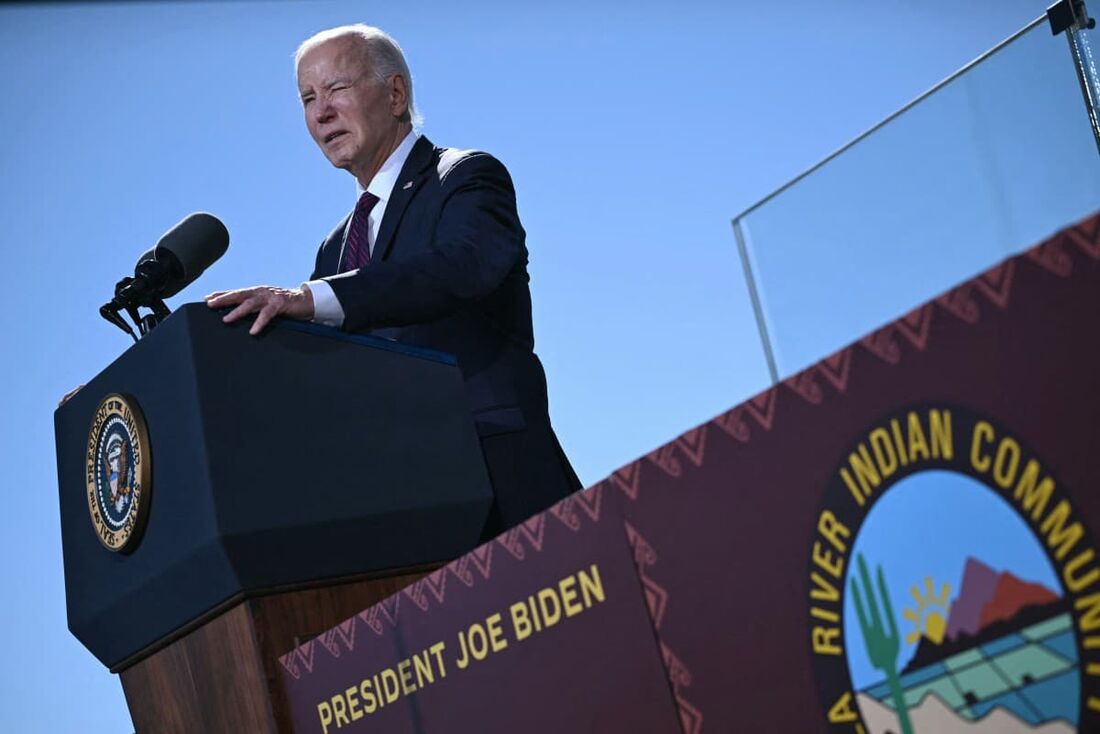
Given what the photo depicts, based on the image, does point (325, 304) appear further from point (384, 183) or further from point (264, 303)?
point (384, 183)

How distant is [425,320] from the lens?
1.84m

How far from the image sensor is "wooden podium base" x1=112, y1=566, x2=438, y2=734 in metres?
1.62

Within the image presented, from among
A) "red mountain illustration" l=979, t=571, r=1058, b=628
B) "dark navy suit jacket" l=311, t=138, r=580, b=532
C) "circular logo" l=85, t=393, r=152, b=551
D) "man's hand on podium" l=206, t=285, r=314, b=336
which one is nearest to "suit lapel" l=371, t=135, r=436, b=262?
"dark navy suit jacket" l=311, t=138, r=580, b=532

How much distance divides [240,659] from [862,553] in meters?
0.88

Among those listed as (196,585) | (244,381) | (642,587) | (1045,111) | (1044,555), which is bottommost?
(1044,555)

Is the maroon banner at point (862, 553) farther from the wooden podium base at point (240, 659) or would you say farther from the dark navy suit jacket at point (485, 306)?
the dark navy suit jacket at point (485, 306)

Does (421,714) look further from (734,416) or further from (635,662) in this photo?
(734,416)

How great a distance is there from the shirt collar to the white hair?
0.06 meters

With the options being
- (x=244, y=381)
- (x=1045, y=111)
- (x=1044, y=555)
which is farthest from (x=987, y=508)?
(x=1045, y=111)

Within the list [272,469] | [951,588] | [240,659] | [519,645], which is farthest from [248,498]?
[951,588]

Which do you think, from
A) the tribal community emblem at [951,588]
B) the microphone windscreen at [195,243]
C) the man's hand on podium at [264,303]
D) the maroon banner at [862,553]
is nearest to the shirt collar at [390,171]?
the microphone windscreen at [195,243]

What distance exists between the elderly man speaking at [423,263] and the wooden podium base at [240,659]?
0.83 ft

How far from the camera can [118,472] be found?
5.82 ft

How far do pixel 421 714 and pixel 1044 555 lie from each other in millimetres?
676
